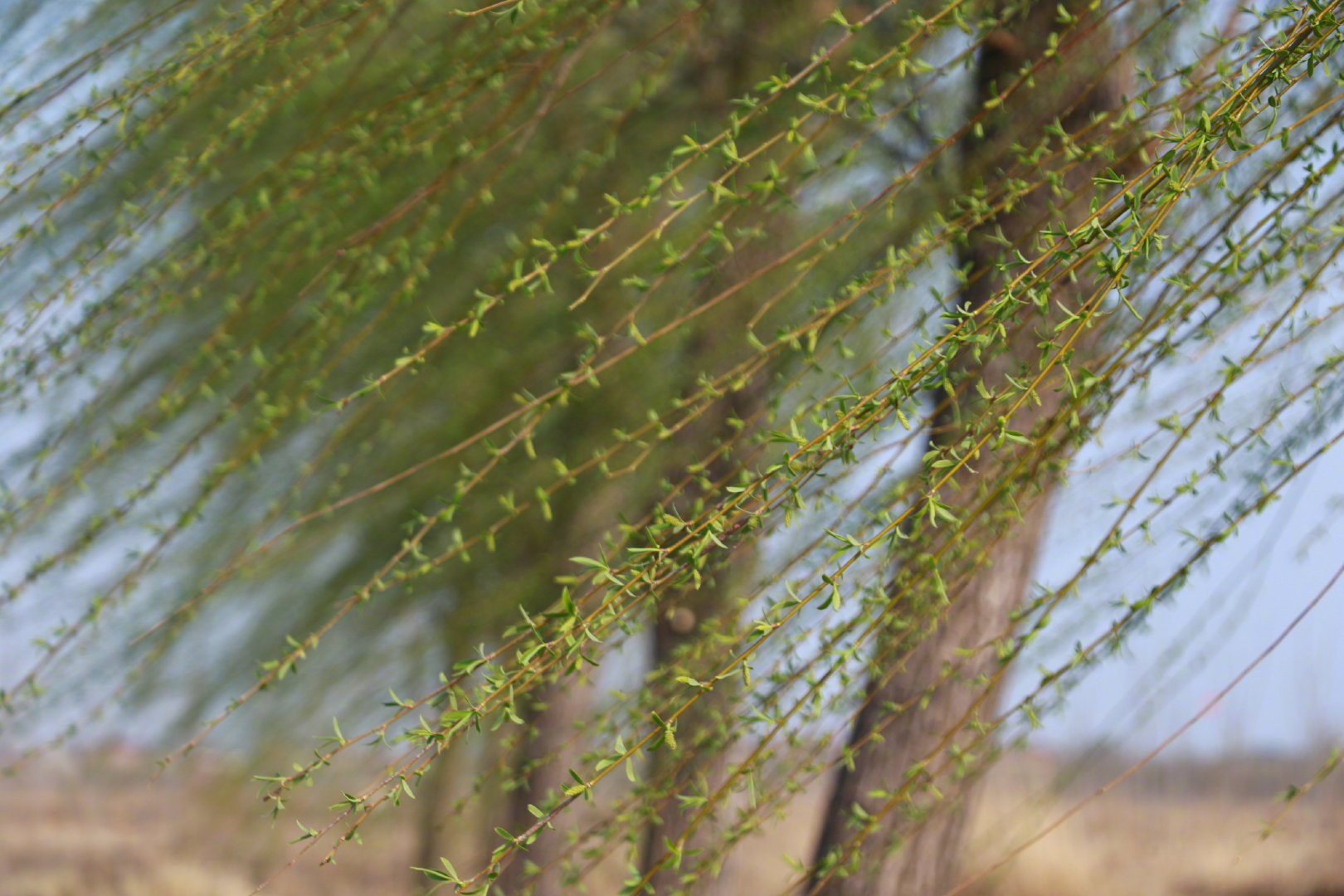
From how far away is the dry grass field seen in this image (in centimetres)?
409

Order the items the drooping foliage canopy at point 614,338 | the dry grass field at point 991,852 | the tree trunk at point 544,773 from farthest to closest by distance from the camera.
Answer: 1. the dry grass field at point 991,852
2. the tree trunk at point 544,773
3. the drooping foliage canopy at point 614,338

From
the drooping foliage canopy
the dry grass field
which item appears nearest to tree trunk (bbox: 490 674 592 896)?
the drooping foliage canopy

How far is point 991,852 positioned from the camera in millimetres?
3488

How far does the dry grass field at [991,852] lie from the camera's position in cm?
409

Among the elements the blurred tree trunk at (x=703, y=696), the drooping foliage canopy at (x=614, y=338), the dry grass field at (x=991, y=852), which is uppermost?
the drooping foliage canopy at (x=614, y=338)

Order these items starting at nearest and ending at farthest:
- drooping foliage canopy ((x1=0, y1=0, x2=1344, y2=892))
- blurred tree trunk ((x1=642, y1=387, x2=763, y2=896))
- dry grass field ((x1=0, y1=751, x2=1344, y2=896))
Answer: drooping foliage canopy ((x1=0, y1=0, x2=1344, y2=892)) → blurred tree trunk ((x1=642, y1=387, x2=763, y2=896)) → dry grass field ((x1=0, y1=751, x2=1344, y2=896))

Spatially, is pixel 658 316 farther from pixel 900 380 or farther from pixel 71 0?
pixel 900 380

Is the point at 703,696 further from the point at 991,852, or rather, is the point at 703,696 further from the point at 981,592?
the point at 991,852

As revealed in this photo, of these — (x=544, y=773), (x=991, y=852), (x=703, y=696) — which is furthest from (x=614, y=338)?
(x=991, y=852)

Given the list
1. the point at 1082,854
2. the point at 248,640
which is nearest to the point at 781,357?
the point at 248,640

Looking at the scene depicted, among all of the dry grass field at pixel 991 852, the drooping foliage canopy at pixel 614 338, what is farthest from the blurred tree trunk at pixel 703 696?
the dry grass field at pixel 991 852

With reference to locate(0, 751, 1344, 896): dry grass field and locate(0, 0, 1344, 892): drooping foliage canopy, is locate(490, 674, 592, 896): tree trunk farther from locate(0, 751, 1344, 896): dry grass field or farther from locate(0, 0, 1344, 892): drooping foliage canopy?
locate(0, 751, 1344, 896): dry grass field

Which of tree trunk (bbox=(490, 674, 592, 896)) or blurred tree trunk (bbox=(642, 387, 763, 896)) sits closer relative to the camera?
blurred tree trunk (bbox=(642, 387, 763, 896))

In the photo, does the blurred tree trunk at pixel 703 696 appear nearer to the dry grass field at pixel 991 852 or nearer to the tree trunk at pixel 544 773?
the tree trunk at pixel 544 773
